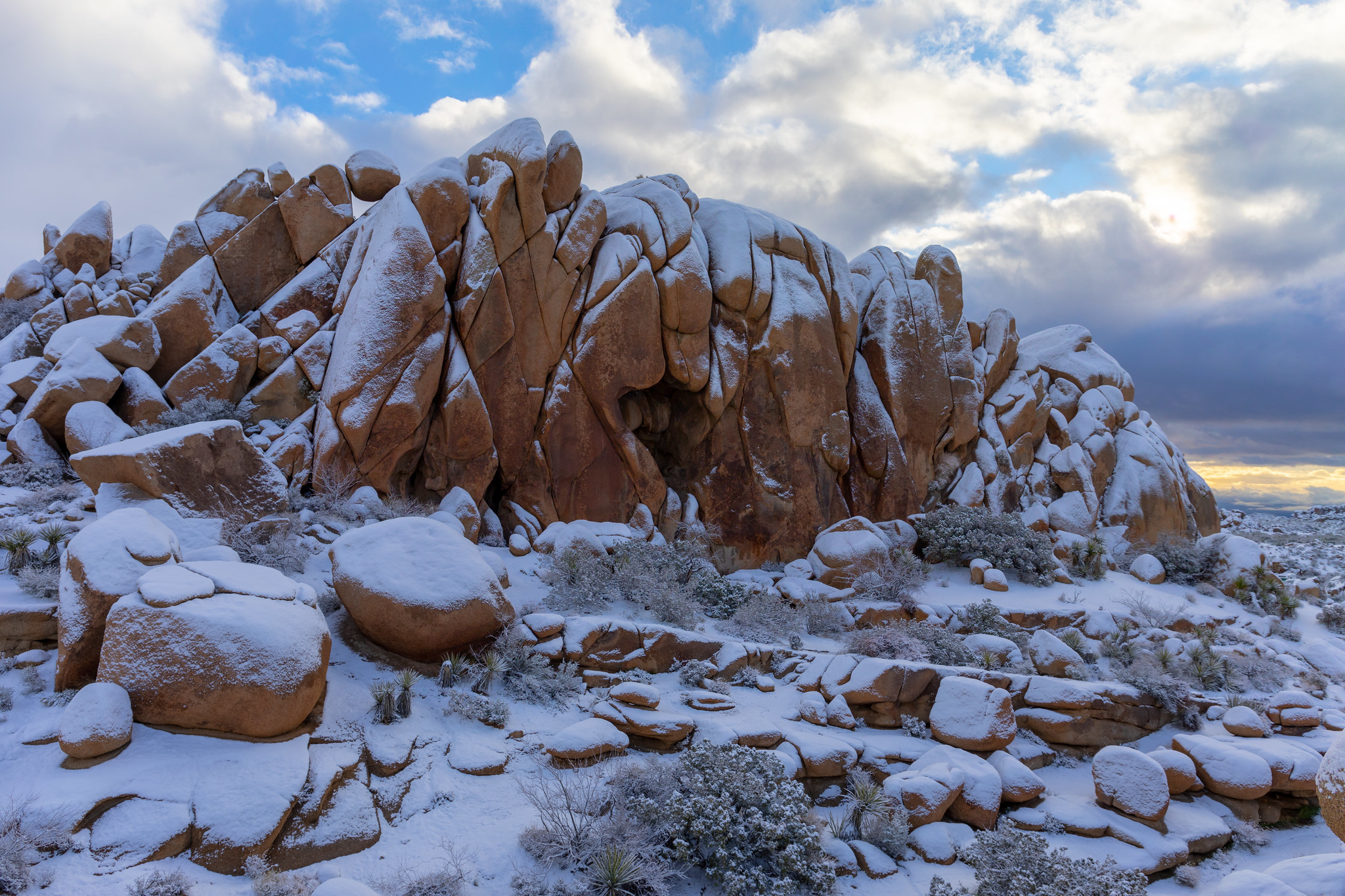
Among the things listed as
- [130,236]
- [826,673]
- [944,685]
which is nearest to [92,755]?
[826,673]

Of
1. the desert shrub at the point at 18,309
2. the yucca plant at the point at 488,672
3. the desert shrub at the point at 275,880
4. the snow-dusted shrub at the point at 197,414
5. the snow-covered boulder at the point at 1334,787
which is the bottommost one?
the desert shrub at the point at 275,880

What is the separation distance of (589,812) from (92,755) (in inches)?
169

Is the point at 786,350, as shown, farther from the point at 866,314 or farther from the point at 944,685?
the point at 944,685

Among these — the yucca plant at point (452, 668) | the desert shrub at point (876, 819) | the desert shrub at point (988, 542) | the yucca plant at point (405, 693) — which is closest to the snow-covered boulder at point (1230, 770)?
the desert shrub at point (876, 819)

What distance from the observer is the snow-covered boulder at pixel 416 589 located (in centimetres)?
794

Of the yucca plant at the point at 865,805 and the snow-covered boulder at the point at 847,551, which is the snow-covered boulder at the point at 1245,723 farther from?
the snow-covered boulder at the point at 847,551

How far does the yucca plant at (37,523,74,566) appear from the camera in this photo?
8055 millimetres

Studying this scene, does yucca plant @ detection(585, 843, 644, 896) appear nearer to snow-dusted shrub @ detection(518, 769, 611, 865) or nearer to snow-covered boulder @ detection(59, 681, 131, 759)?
snow-dusted shrub @ detection(518, 769, 611, 865)

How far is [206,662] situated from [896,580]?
526 inches

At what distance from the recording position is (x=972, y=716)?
8.81 m

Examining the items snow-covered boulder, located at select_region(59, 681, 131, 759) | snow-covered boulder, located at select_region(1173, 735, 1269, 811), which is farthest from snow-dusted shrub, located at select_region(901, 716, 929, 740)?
snow-covered boulder, located at select_region(59, 681, 131, 759)

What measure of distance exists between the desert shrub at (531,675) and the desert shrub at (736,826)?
210 centimetres

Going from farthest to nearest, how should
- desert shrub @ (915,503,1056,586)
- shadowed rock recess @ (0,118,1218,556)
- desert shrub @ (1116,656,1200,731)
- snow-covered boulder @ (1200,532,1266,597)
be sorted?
snow-covered boulder @ (1200,532,1266,597) → desert shrub @ (915,503,1056,586) → shadowed rock recess @ (0,118,1218,556) → desert shrub @ (1116,656,1200,731)

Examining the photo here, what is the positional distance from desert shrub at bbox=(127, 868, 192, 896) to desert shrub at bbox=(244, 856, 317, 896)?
388mm
